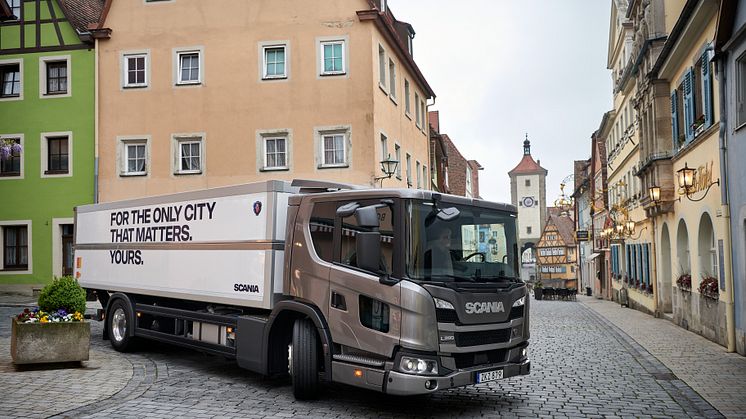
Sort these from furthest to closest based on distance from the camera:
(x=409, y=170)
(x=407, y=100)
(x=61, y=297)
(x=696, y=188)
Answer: (x=407, y=100) < (x=409, y=170) < (x=696, y=188) < (x=61, y=297)

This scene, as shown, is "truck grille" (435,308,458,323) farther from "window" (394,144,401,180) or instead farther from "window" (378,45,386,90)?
"window" (394,144,401,180)

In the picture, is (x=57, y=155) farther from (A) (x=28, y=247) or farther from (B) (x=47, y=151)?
(A) (x=28, y=247)

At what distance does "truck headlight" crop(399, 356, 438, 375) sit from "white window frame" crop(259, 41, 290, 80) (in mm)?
18388

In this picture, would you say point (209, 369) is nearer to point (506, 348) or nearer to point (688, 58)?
point (506, 348)

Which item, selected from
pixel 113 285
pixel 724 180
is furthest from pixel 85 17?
pixel 724 180

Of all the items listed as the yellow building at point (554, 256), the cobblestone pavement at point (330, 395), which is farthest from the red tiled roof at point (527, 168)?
the cobblestone pavement at point (330, 395)

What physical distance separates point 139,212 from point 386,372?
672cm

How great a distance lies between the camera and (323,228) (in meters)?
9.29

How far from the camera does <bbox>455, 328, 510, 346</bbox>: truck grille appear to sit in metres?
8.36

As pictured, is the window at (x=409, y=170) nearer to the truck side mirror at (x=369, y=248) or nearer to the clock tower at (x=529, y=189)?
the truck side mirror at (x=369, y=248)

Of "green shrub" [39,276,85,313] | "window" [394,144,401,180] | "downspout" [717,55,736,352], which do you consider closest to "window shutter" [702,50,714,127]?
"downspout" [717,55,736,352]

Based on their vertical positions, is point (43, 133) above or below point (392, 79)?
below

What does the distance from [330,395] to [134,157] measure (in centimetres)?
1902

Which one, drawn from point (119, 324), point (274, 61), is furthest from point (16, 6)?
point (119, 324)
